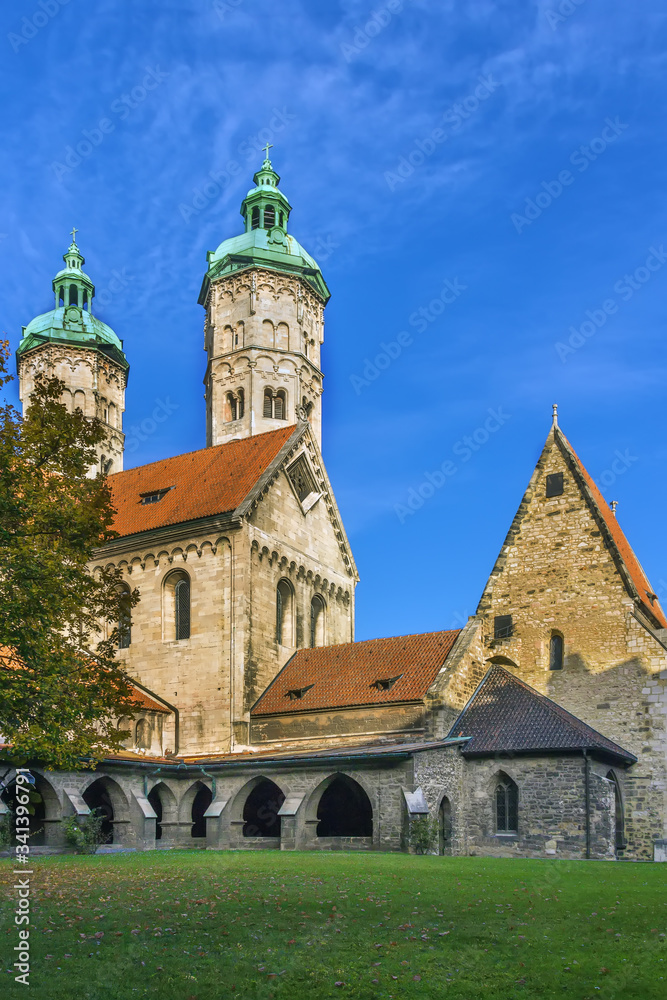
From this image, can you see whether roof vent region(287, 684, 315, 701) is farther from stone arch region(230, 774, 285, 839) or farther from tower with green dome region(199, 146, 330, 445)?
tower with green dome region(199, 146, 330, 445)

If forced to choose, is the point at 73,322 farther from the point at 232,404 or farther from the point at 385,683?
the point at 385,683

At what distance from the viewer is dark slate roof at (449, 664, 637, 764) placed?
2694 cm

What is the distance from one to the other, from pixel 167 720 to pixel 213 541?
671 cm

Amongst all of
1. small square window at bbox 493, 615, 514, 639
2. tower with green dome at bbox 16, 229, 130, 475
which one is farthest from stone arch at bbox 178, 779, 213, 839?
tower with green dome at bbox 16, 229, 130, 475

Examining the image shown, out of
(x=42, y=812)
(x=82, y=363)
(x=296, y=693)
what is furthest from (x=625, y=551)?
(x=82, y=363)

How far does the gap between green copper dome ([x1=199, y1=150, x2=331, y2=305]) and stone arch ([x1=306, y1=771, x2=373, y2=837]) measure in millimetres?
28779

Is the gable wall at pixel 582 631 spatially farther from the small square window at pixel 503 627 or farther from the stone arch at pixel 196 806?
the stone arch at pixel 196 806

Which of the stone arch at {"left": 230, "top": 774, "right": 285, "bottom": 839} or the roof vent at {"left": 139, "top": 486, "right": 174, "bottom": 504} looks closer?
the stone arch at {"left": 230, "top": 774, "right": 285, "bottom": 839}

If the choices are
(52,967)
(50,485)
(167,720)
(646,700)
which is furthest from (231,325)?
(52,967)

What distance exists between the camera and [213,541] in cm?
3772

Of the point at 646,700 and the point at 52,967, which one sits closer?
the point at 52,967

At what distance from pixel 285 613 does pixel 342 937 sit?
1132 inches

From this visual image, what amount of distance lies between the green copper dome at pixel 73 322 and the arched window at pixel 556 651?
35.6 meters

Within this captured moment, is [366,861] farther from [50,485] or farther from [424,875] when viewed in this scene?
[50,485]
